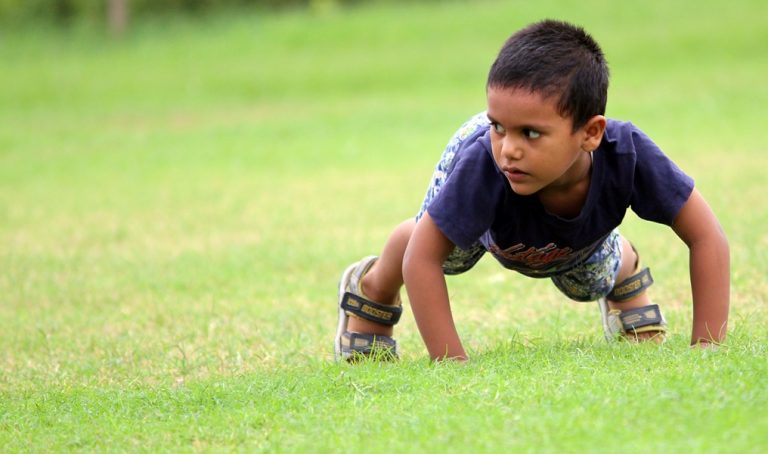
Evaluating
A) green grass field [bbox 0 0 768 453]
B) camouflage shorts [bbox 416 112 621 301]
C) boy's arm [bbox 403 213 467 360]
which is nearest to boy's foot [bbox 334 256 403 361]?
green grass field [bbox 0 0 768 453]

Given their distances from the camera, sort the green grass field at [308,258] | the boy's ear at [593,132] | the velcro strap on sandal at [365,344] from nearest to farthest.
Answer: the green grass field at [308,258] < the boy's ear at [593,132] < the velcro strap on sandal at [365,344]

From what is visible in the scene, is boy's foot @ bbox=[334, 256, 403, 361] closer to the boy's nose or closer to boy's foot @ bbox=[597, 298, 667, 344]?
boy's foot @ bbox=[597, 298, 667, 344]

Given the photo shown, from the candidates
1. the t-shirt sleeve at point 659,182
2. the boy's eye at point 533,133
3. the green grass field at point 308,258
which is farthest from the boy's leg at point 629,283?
the boy's eye at point 533,133

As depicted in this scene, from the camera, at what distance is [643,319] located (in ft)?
14.9

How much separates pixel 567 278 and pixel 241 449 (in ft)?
5.88

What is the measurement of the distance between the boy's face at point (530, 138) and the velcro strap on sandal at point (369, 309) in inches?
45.1

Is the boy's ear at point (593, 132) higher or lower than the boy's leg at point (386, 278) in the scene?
higher

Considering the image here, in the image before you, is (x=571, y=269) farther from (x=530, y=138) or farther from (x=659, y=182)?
(x=530, y=138)

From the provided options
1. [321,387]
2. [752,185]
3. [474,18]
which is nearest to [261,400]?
[321,387]

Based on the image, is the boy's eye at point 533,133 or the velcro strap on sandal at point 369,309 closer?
the boy's eye at point 533,133

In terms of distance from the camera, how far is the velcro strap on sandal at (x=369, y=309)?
4590 millimetres

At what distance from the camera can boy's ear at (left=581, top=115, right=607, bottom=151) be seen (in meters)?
3.66

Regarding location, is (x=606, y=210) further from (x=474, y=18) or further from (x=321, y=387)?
(x=474, y=18)

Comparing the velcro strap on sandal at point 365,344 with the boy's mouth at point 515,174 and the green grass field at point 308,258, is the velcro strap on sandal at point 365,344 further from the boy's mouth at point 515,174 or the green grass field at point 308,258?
the boy's mouth at point 515,174
